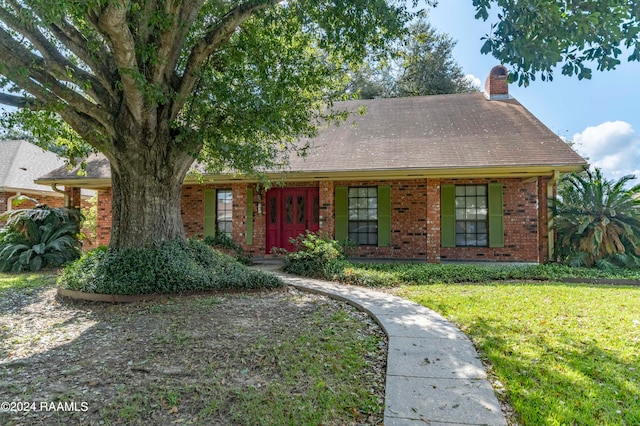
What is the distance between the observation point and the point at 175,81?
20.2 feet

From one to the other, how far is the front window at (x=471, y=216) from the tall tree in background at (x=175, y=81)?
531cm

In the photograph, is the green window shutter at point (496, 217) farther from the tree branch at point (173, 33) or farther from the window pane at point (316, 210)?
the tree branch at point (173, 33)

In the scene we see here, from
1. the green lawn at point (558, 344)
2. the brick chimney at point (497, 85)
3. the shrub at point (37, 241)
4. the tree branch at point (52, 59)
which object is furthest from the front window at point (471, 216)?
the shrub at point (37, 241)

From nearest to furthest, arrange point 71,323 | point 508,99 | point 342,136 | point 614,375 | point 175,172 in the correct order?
point 614,375, point 71,323, point 175,172, point 342,136, point 508,99

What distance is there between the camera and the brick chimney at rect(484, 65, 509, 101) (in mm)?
12562

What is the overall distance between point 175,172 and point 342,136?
6.04 m

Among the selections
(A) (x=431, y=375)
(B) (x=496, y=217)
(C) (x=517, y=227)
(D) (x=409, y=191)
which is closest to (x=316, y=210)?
(D) (x=409, y=191)

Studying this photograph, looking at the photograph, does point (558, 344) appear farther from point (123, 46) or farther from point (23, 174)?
point (23, 174)

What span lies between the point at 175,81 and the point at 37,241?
21.1 ft

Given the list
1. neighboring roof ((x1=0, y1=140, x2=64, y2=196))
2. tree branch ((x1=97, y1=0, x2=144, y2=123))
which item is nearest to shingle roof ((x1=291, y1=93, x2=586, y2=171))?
tree branch ((x1=97, y1=0, x2=144, y2=123))

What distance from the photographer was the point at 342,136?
Result: 36.8 feet

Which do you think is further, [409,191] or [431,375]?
[409,191]

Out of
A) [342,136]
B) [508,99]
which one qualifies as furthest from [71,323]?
[508,99]

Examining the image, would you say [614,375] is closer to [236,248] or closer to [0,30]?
[0,30]
